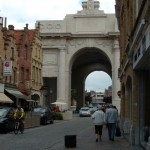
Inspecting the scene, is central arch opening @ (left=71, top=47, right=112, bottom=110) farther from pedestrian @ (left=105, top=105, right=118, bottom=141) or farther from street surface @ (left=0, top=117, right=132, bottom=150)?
pedestrian @ (left=105, top=105, right=118, bottom=141)

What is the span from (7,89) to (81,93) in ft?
175

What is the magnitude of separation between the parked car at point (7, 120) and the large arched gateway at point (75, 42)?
51332mm

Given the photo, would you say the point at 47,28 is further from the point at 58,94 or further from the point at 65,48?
the point at 58,94

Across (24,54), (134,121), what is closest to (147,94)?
(134,121)

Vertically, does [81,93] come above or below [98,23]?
below

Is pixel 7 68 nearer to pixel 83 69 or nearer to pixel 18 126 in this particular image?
pixel 18 126

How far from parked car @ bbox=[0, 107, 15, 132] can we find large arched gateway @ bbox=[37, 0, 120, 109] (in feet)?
168

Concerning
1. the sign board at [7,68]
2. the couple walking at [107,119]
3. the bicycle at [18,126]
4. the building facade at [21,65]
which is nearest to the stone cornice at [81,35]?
the building facade at [21,65]

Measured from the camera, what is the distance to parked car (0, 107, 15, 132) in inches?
1077

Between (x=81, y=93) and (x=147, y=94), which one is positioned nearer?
(x=147, y=94)

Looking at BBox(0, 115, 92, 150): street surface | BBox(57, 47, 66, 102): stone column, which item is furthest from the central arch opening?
BBox(0, 115, 92, 150): street surface

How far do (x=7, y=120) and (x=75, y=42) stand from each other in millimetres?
56353

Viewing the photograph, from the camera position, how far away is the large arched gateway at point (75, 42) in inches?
3206

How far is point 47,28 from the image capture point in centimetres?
8300
